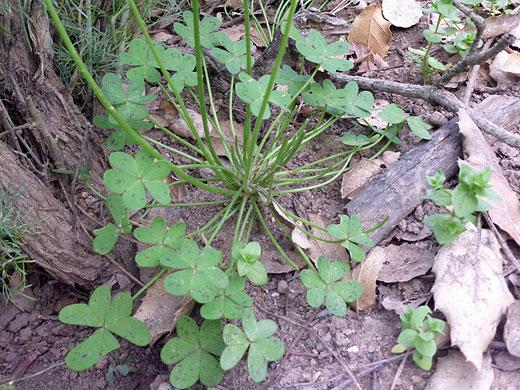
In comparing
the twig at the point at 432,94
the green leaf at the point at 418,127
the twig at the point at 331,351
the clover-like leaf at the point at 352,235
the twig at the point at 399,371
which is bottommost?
the twig at the point at 331,351

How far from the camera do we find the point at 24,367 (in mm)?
1371

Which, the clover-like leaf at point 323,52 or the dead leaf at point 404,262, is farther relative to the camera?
the clover-like leaf at point 323,52

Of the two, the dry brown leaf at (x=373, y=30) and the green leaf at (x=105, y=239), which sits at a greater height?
the dry brown leaf at (x=373, y=30)

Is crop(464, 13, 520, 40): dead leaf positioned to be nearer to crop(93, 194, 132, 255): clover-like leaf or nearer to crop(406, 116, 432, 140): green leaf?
crop(406, 116, 432, 140): green leaf

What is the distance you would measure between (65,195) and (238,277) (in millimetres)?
660

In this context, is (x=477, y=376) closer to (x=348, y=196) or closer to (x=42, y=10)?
(x=348, y=196)

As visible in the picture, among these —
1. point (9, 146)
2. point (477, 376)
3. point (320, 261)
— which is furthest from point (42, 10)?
point (477, 376)

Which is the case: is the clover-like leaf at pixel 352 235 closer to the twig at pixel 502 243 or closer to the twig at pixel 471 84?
the twig at pixel 502 243

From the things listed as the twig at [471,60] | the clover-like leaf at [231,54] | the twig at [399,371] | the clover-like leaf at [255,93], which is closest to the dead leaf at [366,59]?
Result: the twig at [471,60]

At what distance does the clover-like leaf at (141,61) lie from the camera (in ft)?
4.73

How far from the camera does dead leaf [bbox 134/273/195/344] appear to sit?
1.32m

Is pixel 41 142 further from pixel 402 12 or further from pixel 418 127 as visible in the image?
pixel 402 12

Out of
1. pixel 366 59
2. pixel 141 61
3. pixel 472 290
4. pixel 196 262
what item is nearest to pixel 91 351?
pixel 196 262

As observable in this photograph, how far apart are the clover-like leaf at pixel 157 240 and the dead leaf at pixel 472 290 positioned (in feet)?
2.28
